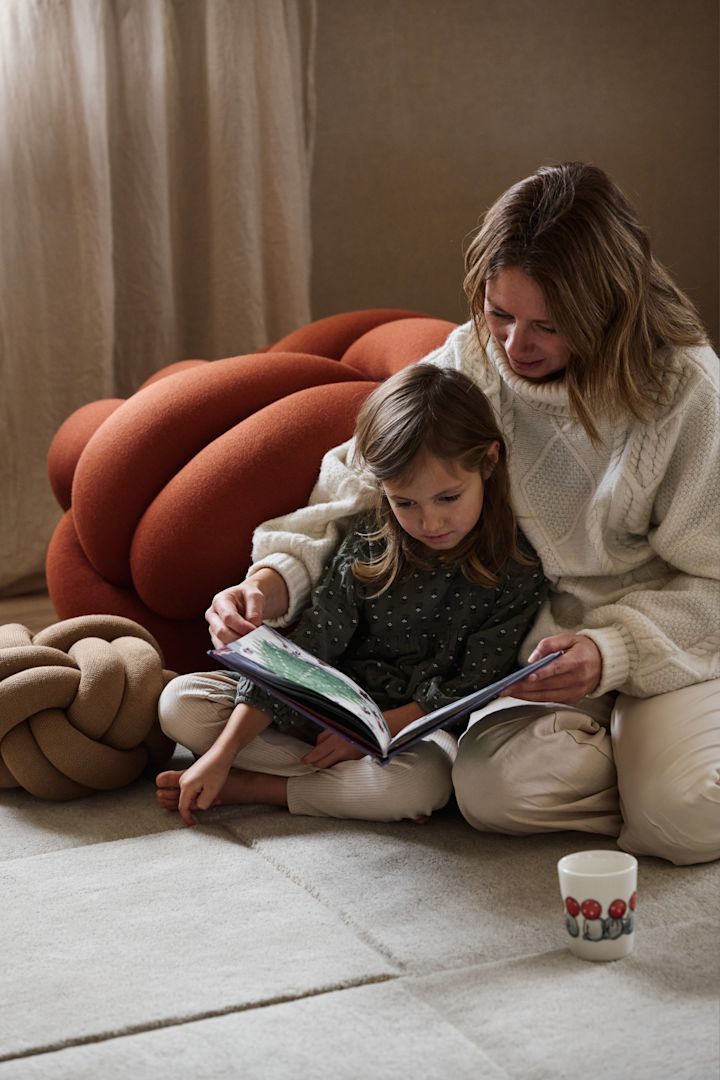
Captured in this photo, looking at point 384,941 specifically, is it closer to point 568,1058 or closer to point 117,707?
point 568,1058

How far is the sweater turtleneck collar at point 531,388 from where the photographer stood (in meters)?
1.45

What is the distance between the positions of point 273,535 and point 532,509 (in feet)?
1.07

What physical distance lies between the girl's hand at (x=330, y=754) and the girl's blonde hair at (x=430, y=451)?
180mm

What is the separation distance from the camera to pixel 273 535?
1618 mm

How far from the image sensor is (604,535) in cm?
148

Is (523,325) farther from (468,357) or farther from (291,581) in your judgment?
A: (291,581)

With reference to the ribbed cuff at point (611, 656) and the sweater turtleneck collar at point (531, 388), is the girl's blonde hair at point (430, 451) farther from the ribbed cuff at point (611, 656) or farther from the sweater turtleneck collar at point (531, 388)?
the ribbed cuff at point (611, 656)

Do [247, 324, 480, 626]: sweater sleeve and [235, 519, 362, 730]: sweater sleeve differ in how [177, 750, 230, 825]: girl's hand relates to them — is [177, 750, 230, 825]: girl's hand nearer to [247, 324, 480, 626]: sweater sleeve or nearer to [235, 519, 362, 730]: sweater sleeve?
[235, 519, 362, 730]: sweater sleeve

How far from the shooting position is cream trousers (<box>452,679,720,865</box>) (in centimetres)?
130

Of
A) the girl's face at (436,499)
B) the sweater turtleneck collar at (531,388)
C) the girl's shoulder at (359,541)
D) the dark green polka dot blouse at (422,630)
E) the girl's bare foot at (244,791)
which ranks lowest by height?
the girl's bare foot at (244,791)

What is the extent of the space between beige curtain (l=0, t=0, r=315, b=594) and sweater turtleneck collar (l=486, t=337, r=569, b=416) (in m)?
1.56

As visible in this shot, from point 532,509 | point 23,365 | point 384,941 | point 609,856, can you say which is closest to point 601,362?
point 532,509

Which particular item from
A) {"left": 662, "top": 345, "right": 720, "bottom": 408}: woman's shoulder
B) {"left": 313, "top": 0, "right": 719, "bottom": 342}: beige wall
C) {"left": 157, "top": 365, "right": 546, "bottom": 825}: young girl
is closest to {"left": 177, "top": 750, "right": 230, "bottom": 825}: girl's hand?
{"left": 157, "top": 365, "right": 546, "bottom": 825}: young girl

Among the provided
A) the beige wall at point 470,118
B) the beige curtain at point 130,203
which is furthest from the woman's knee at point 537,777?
the beige wall at point 470,118
